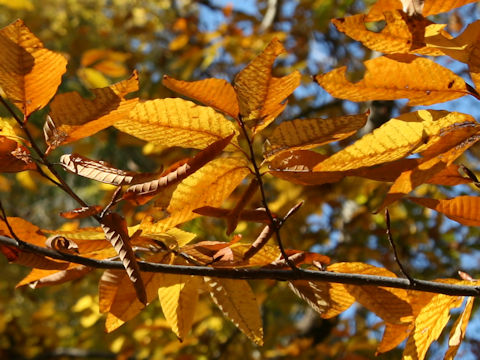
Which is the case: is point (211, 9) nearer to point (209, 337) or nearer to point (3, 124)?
point (209, 337)

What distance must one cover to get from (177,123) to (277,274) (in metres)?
0.16

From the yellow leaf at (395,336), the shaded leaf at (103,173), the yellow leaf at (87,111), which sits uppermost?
the yellow leaf at (87,111)

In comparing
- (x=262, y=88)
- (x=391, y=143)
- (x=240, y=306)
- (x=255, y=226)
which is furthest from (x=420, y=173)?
(x=255, y=226)

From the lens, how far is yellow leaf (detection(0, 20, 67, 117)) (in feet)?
1.52

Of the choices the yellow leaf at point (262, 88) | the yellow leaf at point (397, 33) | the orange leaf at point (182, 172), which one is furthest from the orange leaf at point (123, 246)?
the yellow leaf at point (397, 33)

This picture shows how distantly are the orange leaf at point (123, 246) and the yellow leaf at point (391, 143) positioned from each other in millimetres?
157

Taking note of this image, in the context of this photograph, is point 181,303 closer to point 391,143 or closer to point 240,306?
point 240,306

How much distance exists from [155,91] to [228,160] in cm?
182

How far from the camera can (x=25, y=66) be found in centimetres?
47

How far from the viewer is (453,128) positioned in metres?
0.46

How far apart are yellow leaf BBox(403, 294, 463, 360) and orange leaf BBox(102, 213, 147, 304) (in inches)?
10.4

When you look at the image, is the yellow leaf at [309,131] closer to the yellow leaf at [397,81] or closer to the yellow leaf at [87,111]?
the yellow leaf at [397,81]

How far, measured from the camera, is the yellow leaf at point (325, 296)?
570mm

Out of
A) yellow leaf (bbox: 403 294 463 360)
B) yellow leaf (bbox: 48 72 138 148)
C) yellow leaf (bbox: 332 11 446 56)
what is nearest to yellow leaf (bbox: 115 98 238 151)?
yellow leaf (bbox: 48 72 138 148)
